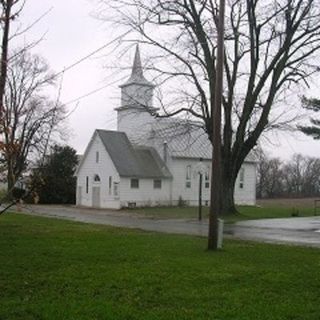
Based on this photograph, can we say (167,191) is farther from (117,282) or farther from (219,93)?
(117,282)

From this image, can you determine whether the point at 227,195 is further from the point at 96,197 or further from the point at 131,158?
the point at 96,197

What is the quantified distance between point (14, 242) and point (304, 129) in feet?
110

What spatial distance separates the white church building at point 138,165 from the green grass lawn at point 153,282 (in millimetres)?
35761

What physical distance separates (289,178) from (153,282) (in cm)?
12373

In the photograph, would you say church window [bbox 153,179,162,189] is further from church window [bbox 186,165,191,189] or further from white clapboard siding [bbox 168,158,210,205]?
church window [bbox 186,165,191,189]

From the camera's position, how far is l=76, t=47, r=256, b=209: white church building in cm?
5306

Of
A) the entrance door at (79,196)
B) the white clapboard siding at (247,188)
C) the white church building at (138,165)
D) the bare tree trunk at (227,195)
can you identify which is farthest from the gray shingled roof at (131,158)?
the bare tree trunk at (227,195)

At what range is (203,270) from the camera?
12195 millimetres

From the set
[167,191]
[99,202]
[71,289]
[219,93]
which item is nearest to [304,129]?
[167,191]

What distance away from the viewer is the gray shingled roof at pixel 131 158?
53188 millimetres

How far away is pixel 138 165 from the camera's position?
2146 inches

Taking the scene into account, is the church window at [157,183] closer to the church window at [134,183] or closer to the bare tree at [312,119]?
the church window at [134,183]

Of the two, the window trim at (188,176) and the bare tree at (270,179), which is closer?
the window trim at (188,176)

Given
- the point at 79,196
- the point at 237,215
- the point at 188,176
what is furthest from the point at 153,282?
the point at 79,196
